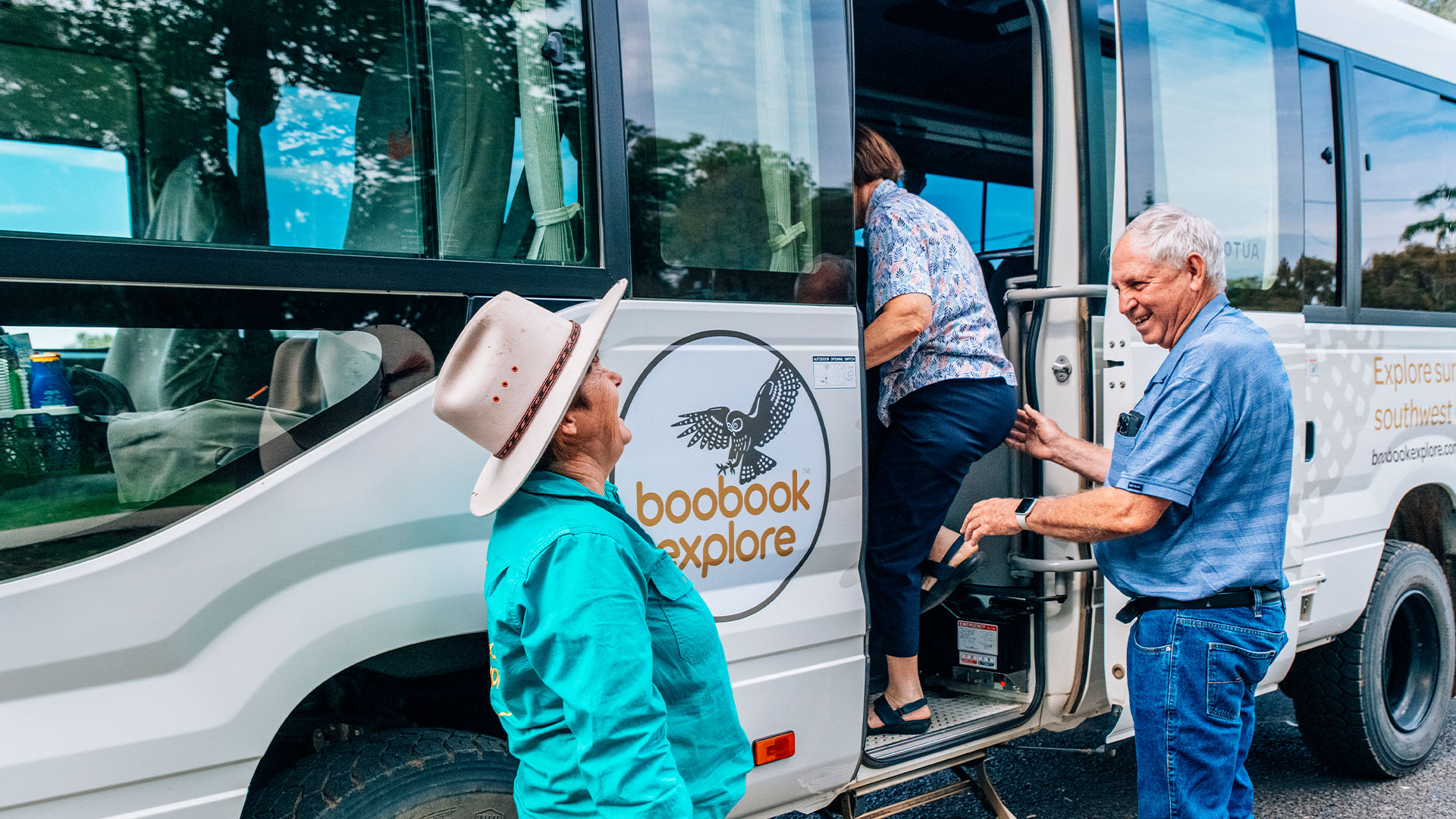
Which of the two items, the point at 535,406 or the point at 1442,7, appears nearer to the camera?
the point at 535,406

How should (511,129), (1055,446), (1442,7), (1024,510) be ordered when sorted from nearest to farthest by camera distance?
1. (511,129)
2. (1024,510)
3. (1055,446)
4. (1442,7)

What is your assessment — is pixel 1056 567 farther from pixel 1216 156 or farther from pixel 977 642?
pixel 1216 156

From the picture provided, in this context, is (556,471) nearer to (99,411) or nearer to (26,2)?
(99,411)

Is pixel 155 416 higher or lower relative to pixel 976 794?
higher

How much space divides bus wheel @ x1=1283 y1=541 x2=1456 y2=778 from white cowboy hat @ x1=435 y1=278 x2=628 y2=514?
3624 millimetres

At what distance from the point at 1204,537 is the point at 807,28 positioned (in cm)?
153

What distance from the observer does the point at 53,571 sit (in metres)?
1.58

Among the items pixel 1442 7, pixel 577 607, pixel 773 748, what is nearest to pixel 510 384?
pixel 577 607

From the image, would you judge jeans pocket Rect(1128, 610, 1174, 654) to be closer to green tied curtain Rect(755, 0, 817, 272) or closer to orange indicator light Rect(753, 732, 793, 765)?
orange indicator light Rect(753, 732, 793, 765)

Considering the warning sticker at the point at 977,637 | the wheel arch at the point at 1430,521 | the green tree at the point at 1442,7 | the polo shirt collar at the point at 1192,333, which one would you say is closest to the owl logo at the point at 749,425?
the polo shirt collar at the point at 1192,333

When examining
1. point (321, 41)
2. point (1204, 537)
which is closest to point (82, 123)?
point (321, 41)

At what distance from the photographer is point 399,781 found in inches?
76.2

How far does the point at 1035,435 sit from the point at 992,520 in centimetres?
55

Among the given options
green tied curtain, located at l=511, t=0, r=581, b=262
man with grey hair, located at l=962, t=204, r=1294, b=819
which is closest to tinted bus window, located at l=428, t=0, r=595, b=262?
green tied curtain, located at l=511, t=0, r=581, b=262
